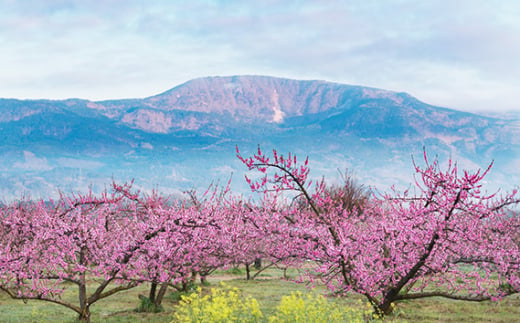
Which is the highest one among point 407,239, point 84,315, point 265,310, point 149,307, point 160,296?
point 407,239

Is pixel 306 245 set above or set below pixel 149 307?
above

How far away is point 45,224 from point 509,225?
15.2m

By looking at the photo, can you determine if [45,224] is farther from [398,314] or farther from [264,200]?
[398,314]

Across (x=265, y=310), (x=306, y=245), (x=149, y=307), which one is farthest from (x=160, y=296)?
(x=306, y=245)

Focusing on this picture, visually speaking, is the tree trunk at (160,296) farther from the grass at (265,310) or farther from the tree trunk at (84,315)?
the tree trunk at (84,315)

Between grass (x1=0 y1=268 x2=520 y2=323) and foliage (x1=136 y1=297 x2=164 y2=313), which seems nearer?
grass (x1=0 y1=268 x2=520 y2=323)

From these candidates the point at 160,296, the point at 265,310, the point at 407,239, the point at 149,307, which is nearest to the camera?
the point at 407,239

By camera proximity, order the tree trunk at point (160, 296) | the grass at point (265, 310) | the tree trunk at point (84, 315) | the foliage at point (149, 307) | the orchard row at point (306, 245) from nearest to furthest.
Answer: the orchard row at point (306, 245), the tree trunk at point (84, 315), the grass at point (265, 310), the tree trunk at point (160, 296), the foliage at point (149, 307)


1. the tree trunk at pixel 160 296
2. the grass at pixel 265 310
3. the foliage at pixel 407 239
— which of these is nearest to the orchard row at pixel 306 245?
the foliage at pixel 407 239

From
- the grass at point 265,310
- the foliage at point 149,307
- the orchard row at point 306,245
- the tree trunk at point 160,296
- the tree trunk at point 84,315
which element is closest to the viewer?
the orchard row at point 306,245

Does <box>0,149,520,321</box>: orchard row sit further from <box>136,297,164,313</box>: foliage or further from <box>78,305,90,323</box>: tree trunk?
<box>136,297,164,313</box>: foliage

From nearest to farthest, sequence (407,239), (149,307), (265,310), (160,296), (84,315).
Result: (407,239), (84,315), (160,296), (149,307), (265,310)

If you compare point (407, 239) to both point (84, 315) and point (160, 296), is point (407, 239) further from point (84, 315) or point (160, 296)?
point (84, 315)

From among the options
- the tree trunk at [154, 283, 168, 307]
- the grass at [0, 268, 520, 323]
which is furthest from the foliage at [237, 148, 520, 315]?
the tree trunk at [154, 283, 168, 307]
